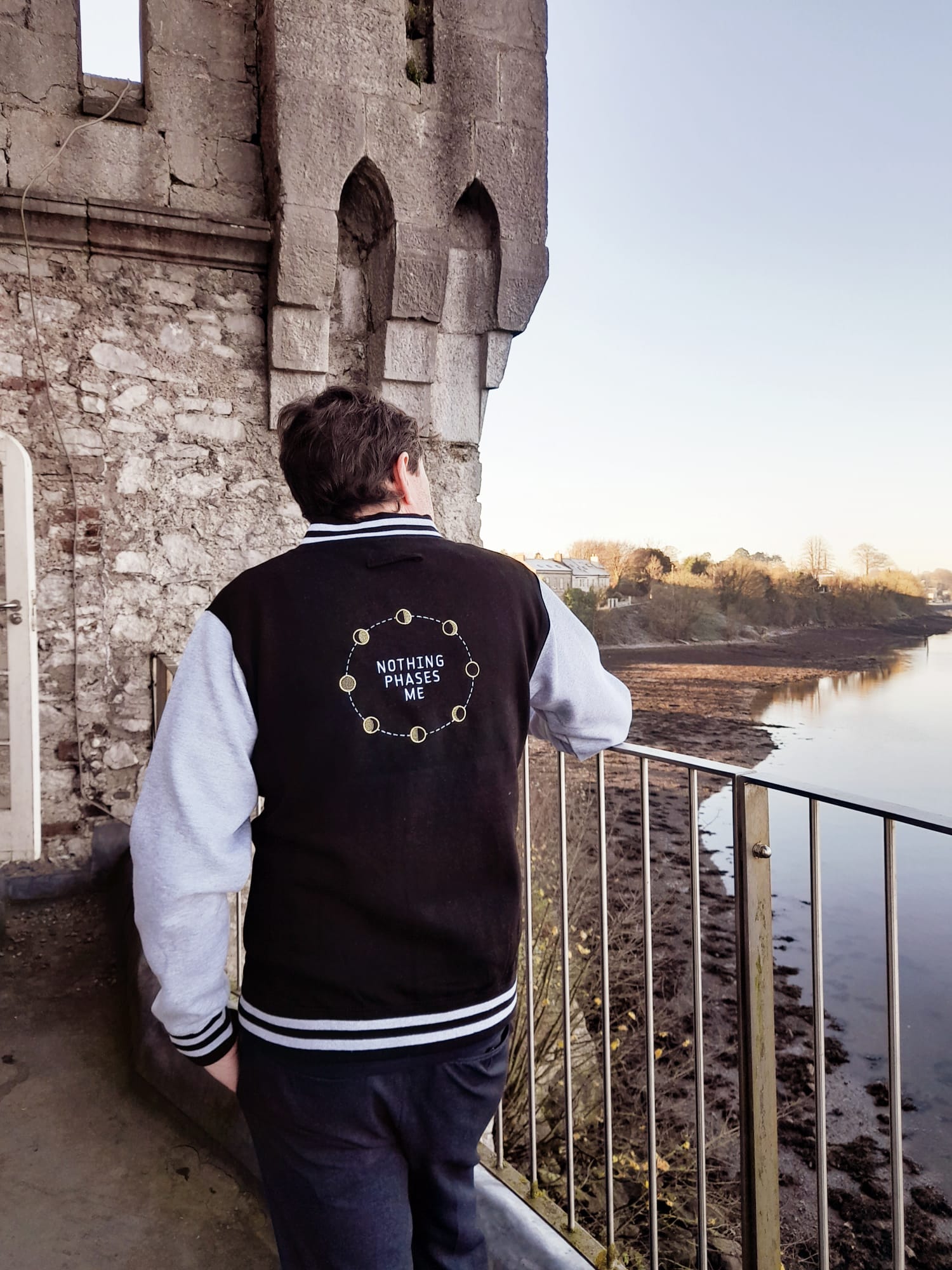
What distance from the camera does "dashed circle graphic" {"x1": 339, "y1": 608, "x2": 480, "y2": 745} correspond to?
100 centimetres

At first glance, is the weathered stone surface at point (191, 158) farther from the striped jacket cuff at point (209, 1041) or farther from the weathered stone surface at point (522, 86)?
the striped jacket cuff at point (209, 1041)

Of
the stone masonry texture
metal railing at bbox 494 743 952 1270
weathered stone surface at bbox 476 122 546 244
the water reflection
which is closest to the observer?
metal railing at bbox 494 743 952 1270

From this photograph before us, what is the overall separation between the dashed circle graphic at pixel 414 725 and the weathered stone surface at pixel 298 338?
3195 millimetres

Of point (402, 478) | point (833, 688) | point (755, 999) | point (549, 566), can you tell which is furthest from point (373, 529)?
point (833, 688)

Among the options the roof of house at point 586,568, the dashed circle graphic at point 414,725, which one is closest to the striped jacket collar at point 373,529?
the dashed circle graphic at point 414,725

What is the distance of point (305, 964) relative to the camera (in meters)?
1.01

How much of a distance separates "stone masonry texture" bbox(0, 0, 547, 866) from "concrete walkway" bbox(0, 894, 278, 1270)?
1.36 metres

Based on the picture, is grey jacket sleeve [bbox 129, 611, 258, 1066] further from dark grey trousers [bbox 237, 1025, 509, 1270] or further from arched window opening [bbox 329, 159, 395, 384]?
arched window opening [bbox 329, 159, 395, 384]

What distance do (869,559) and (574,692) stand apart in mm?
28649

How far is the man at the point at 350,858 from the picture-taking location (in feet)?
3.27

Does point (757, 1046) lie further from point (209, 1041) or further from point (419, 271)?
point (419, 271)

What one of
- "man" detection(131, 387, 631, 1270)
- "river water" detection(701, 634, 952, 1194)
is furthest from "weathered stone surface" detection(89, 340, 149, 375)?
"river water" detection(701, 634, 952, 1194)

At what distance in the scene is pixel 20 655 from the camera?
11.1ft

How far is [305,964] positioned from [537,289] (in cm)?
375
